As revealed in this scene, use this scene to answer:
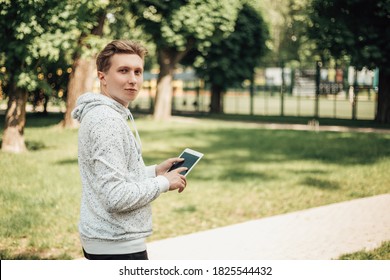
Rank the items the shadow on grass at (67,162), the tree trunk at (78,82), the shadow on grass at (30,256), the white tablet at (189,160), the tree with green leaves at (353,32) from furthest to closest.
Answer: the tree trunk at (78,82), the tree with green leaves at (353,32), the shadow on grass at (67,162), the shadow on grass at (30,256), the white tablet at (189,160)

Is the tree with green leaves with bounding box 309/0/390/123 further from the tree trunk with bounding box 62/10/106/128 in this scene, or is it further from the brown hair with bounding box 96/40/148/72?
the brown hair with bounding box 96/40/148/72

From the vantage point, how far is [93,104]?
260cm

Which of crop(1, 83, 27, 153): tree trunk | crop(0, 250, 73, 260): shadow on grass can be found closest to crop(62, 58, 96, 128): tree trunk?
crop(1, 83, 27, 153): tree trunk

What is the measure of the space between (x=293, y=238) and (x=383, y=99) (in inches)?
548

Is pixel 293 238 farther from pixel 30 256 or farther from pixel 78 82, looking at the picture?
pixel 78 82

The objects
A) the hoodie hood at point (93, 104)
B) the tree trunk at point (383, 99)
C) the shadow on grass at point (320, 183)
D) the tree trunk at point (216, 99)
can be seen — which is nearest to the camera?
the hoodie hood at point (93, 104)

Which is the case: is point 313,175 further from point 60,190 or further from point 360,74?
point 360,74

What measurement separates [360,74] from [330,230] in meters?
16.9

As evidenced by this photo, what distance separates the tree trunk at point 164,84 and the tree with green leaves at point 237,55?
3.72 meters

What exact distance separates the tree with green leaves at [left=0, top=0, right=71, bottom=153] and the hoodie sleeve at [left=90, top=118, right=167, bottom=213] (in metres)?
6.02

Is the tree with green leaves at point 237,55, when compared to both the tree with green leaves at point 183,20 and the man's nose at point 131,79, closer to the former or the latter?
the tree with green leaves at point 183,20

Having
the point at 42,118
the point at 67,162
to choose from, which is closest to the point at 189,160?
the point at 67,162

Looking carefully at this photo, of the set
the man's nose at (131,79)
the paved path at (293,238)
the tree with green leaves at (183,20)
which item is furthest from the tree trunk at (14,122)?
the tree with green leaves at (183,20)

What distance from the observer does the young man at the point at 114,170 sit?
2.49m
